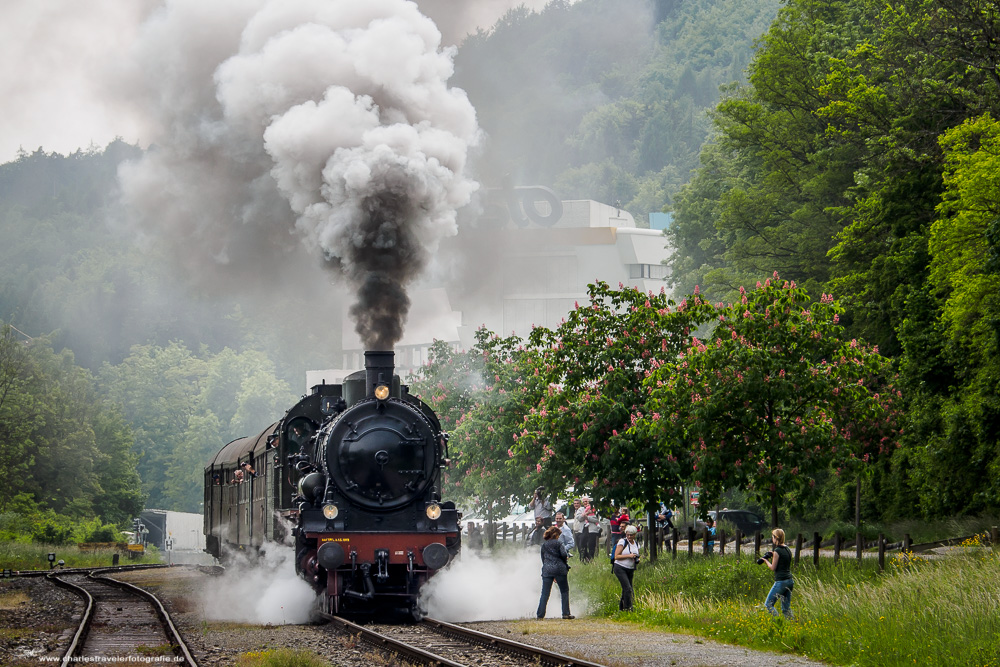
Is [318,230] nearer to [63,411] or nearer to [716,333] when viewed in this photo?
[716,333]

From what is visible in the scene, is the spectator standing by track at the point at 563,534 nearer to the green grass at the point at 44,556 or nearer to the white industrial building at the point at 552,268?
the green grass at the point at 44,556

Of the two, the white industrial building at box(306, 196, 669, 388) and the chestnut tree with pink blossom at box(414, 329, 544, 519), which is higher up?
the white industrial building at box(306, 196, 669, 388)

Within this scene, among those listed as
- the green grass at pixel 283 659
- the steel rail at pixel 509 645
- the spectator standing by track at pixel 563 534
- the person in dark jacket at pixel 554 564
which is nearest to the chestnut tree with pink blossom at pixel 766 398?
the spectator standing by track at pixel 563 534

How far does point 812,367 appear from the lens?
1862cm

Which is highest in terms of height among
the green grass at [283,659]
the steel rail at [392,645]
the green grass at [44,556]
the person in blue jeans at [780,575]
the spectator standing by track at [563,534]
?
the spectator standing by track at [563,534]

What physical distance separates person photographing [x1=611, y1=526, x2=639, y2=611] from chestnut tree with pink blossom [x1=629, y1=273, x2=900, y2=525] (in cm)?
178

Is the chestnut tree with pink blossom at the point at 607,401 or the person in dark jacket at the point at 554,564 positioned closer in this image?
the person in dark jacket at the point at 554,564

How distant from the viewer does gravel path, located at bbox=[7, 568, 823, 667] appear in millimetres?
13062

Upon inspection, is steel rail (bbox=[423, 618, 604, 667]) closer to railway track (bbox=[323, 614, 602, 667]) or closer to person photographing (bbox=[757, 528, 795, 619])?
railway track (bbox=[323, 614, 602, 667])

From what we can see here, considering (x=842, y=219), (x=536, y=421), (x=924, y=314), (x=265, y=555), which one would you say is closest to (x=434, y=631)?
(x=265, y=555)

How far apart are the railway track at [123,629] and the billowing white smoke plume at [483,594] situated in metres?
4.16

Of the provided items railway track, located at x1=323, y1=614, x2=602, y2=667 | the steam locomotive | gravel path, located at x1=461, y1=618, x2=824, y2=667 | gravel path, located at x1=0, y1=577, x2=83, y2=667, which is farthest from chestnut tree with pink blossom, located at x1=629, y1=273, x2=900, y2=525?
gravel path, located at x1=0, y1=577, x2=83, y2=667

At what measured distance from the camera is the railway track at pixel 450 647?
1272cm

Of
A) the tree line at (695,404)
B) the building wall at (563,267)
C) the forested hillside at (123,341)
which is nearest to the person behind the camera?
the tree line at (695,404)
